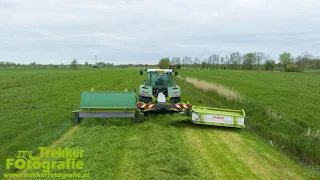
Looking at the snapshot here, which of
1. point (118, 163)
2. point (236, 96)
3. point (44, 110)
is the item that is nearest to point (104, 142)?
point (118, 163)

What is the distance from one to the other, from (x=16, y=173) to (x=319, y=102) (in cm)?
1889

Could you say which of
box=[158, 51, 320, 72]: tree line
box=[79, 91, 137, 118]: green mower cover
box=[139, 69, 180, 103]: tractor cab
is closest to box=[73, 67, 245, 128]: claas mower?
box=[79, 91, 137, 118]: green mower cover

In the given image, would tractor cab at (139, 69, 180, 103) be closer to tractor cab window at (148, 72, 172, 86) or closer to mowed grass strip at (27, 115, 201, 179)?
tractor cab window at (148, 72, 172, 86)

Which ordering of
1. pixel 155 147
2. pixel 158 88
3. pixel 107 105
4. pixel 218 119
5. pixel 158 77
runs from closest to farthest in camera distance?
pixel 155 147 < pixel 218 119 < pixel 107 105 < pixel 158 88 < pixel 158 77

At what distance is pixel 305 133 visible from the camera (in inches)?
407

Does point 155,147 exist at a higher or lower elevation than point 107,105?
lower

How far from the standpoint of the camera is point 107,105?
10.3 meters

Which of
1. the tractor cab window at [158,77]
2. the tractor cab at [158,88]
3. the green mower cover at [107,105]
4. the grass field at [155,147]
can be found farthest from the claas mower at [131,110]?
the tractor cab window at [158,77]

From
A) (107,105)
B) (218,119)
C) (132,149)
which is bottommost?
(132,149)

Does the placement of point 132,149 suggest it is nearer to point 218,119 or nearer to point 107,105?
point 107,105

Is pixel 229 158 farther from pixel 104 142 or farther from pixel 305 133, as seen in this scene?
pixel 305 133

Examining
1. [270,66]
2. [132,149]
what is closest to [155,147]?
[132,149]

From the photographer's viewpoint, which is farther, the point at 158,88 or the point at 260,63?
the point at 260,63

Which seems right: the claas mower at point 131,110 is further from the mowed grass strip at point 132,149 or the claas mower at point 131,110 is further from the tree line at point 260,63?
the tree line at point 260,63
